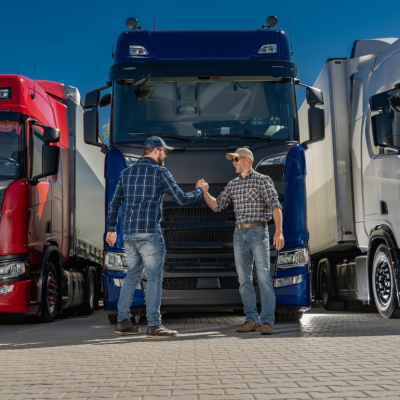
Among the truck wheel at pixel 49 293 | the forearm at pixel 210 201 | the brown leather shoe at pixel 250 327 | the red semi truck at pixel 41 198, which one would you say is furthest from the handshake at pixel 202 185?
the truck wheel at pixel 49 293

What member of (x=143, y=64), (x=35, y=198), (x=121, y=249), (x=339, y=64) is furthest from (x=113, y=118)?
(x=339, y=64)

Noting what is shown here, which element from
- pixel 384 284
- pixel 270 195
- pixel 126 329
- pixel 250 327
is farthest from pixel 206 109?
pixel 384 284

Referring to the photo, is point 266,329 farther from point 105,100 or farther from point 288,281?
point 105,100

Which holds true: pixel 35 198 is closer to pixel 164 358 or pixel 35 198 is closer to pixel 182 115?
pixel 182 115

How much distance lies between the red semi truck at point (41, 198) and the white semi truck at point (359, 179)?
4.11 meters

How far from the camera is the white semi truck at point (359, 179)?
8711 millimetres

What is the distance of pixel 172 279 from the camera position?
7625 mm

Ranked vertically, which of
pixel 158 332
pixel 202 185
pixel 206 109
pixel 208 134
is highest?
pixel 206 109

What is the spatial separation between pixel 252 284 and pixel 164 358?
2177 mm

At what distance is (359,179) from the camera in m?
10.3

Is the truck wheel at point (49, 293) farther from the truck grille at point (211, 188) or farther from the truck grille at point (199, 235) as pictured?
the truck grille at point (211, 188)

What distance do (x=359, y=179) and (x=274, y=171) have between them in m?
3.06

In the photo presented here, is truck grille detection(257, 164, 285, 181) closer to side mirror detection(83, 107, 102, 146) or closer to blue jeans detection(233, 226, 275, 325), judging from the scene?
blue jeans detection(233, 226, 275, 325)

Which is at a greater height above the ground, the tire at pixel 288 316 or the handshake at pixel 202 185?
the handshake at pixel 202 185
